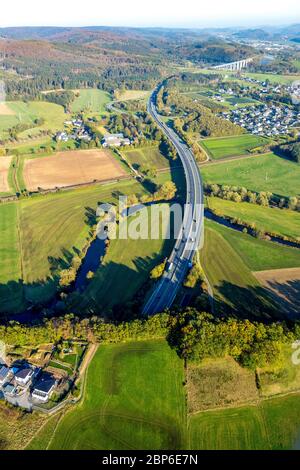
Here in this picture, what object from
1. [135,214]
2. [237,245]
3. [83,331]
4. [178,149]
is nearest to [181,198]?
[135,214]

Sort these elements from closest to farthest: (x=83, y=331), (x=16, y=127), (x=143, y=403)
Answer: (x=143, y=403) < (x=83, y=331) < (x=16, y=127)

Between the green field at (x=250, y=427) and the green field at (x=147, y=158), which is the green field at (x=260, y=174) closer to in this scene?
the green field at (x=147, y=158)

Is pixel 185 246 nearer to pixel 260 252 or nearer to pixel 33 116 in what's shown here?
pixel 260 252

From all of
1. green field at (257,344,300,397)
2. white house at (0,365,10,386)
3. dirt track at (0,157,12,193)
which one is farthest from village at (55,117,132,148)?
green field at (257,344,300,397)

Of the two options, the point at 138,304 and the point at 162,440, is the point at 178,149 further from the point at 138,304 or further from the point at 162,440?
the point at 162,440

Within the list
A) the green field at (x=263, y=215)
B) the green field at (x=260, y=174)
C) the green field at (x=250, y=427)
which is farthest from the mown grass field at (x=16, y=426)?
the green field at (x=260, y=174)
